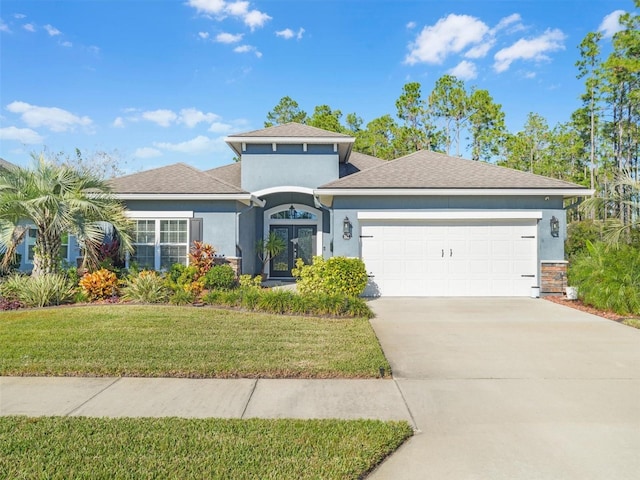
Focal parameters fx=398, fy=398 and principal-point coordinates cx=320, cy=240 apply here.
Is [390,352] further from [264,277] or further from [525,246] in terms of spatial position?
[264,277]

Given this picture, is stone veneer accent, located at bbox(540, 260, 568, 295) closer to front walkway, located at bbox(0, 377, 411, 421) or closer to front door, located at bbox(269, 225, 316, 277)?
front door, located at bbox(269, 225, 316, 277)

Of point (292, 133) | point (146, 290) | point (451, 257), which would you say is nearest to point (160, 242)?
point (146, 290)

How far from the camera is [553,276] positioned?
11.6 meters

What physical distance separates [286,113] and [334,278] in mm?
26684

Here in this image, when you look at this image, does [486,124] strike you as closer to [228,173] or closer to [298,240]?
[298,240]

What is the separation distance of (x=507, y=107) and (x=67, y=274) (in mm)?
31113

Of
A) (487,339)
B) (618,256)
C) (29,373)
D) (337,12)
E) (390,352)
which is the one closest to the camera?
(29,373)

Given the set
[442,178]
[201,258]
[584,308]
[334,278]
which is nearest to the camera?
[584,308]

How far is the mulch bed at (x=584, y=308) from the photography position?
28.9 feet

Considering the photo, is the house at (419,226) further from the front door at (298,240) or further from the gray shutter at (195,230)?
the front door at (298,240)

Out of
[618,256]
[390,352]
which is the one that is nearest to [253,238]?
[390,352]

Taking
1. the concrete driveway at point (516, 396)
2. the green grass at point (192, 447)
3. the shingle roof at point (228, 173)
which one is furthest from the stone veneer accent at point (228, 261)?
the green grass at point (192, 447)

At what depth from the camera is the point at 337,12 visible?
45.2 ft

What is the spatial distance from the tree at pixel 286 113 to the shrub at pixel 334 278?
25.7 meters
